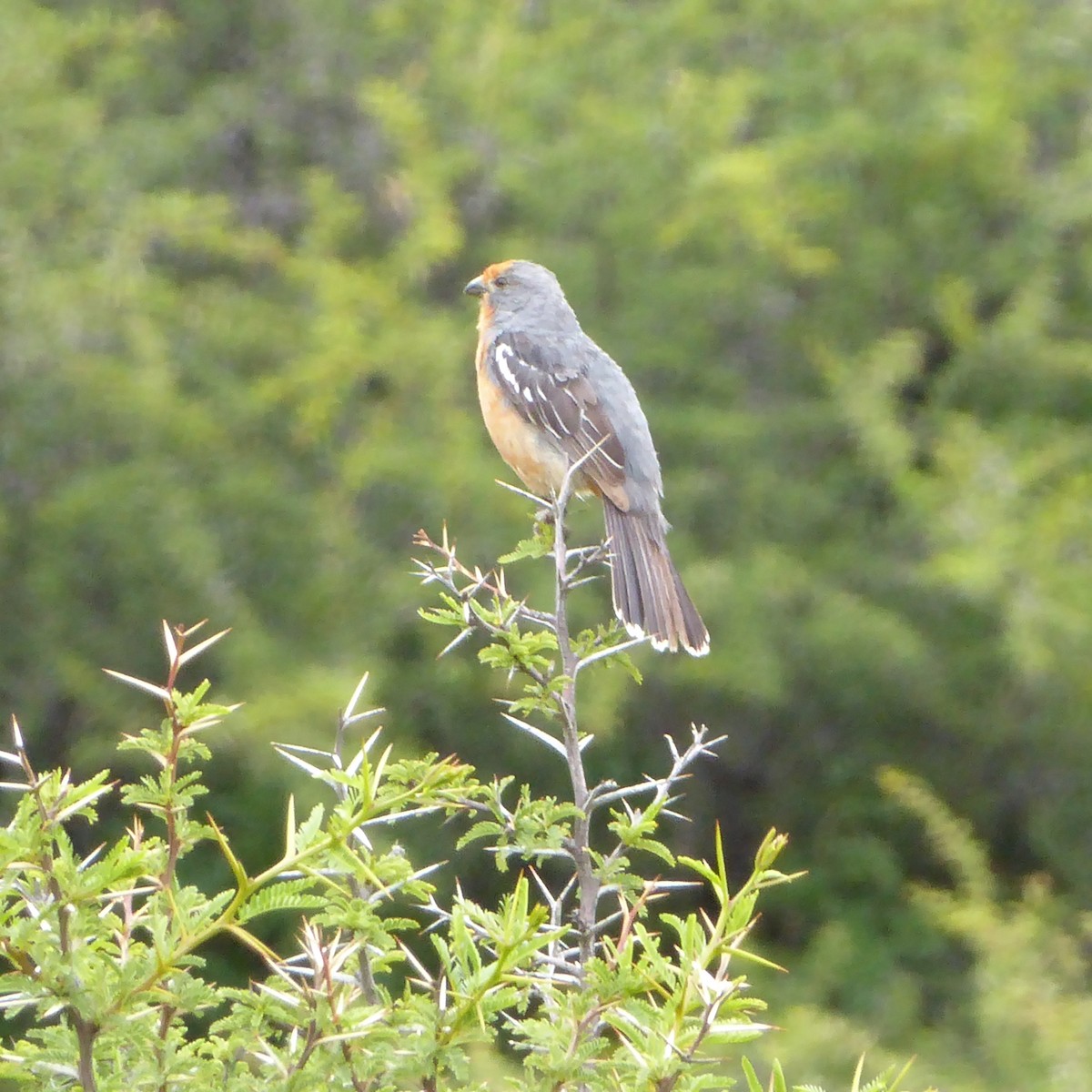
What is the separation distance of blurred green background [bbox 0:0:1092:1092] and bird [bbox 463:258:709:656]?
2268 millimetres

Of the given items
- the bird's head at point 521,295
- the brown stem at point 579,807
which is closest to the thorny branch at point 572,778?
the brown stem at point 579,807

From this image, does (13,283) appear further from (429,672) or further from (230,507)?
(429,672)

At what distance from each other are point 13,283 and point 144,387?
36.0 inches

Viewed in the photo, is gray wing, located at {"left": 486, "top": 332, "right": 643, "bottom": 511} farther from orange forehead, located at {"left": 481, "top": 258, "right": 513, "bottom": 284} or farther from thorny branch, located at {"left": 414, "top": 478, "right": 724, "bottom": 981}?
thorny branch, located at {"left": 414, "top": 478, "right": 724, "bottom": 981}

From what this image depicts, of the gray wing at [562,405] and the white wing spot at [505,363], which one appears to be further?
the white wing spot at [505,363]

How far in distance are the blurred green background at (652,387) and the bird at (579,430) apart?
2268mm

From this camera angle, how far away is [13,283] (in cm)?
817

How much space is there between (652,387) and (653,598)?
460cm

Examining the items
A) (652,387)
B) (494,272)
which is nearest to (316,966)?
(494,272)

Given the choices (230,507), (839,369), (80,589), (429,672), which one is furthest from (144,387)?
(839,369)

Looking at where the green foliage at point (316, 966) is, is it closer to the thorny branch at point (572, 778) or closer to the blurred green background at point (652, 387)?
the thorny branch at point (572, 778)

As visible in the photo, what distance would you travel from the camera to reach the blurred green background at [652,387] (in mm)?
8156

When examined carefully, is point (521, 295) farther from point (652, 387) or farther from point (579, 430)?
point (652, 387)

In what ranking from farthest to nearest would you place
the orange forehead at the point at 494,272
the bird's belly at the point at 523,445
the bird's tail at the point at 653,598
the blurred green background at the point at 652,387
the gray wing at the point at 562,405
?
1. the blurred green background at the point at 652,387
2. the orange forehead at the point at 494,272
3. the bird's belly at the point at 523,445
4. the gray wing at the point at 562,405
5. the bird's tail at the point at 653,598
